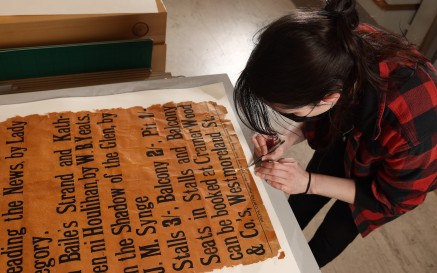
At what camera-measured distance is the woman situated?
1.90 ft

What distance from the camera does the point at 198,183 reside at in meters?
0.72

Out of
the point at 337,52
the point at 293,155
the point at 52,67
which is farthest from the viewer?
the point at 293,155

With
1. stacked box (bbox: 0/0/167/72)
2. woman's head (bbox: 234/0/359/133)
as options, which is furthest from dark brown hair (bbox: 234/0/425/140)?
stacked box (bbox: 0/0/167/72)

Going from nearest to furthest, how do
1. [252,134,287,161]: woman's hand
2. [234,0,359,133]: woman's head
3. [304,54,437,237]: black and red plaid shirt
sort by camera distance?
1. [234,0,359,133]: woman's head
2. [304,54,437,237]: black and red plaid shirt
3. [252,134,287,161]: woman's hand

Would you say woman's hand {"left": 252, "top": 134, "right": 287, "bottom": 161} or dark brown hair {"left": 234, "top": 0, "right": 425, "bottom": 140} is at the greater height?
dark brown hair {"left": 234, "top": 0, "right": 425, "bottom": 140}

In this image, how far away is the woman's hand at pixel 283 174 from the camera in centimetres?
75

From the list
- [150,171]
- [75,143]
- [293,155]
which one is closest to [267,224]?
[150,171]

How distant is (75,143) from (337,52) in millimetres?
467

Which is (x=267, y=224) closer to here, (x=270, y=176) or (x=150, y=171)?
(x=270, y=176)

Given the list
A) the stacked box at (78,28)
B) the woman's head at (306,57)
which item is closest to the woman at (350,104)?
the woman's head at (306,57)

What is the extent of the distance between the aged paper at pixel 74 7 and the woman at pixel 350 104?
1.09ft

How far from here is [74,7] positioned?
2.89 feet

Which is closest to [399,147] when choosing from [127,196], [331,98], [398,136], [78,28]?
[398,136]

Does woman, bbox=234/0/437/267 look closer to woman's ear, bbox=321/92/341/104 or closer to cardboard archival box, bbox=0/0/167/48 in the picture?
woman's ear, bbox=321/92/341/104
